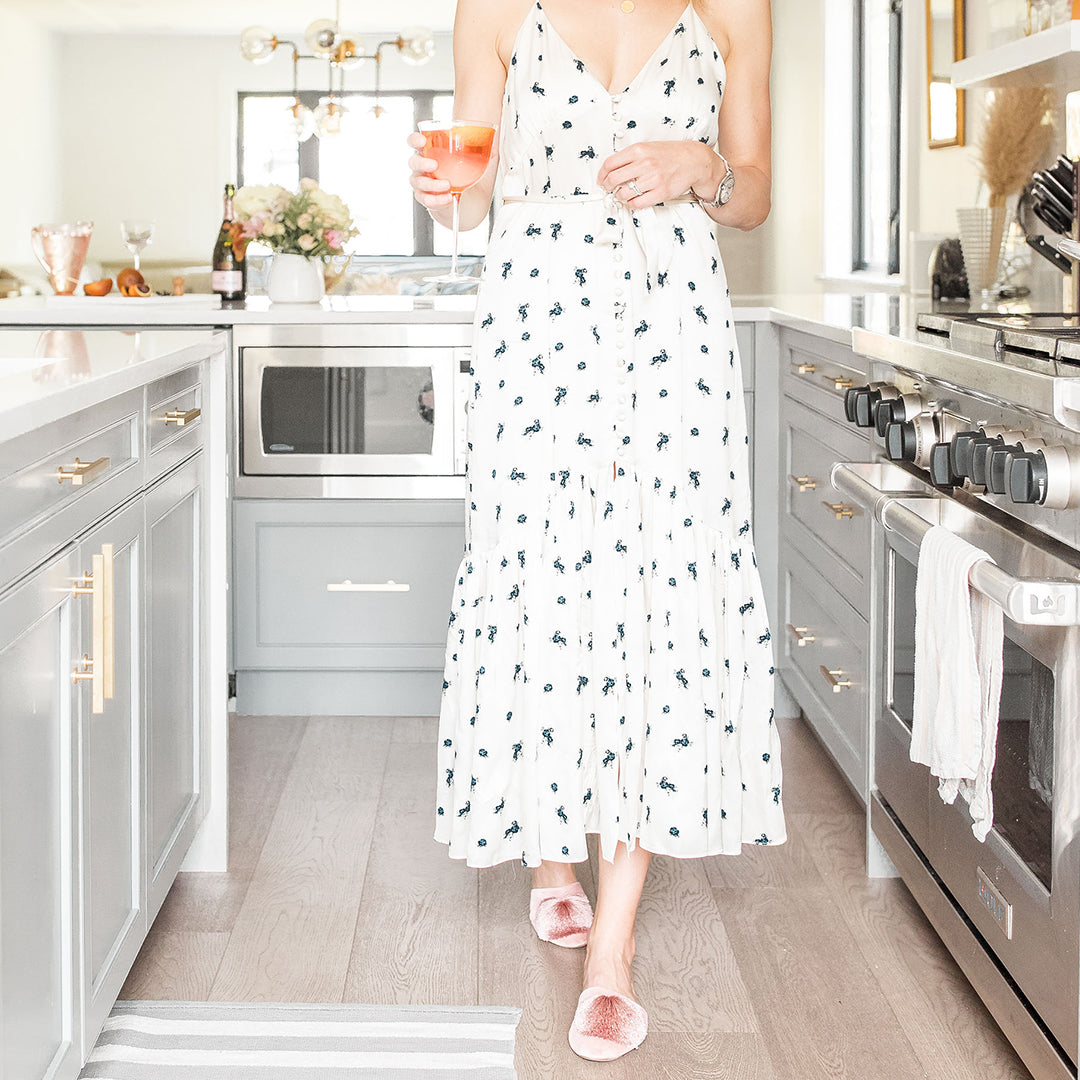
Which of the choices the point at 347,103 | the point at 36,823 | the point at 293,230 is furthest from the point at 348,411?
the point at 347,103

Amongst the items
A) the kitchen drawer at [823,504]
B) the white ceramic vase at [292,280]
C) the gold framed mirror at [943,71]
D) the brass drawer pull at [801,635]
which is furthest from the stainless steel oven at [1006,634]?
the gold framed mirror at [943,71]

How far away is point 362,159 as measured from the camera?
6.84 m

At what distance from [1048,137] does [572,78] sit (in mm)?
1564

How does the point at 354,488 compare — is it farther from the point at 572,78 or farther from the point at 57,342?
the point at 572,78

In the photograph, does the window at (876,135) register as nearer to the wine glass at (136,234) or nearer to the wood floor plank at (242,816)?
the wine glass at (136,234)

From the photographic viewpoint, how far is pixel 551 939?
6.72ft

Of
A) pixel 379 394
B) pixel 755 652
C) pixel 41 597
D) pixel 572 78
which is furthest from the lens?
pixel 379 394

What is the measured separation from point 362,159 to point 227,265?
11.2 feet

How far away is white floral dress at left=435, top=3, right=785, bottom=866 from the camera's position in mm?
1812

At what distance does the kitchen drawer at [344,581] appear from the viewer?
3.26 metres

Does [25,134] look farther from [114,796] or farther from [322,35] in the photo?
[114,796]

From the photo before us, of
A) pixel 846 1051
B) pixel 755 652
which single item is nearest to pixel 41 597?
pixel 755 652

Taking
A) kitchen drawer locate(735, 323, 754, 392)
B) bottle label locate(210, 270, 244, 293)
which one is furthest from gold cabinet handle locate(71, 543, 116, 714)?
bottle label locate(210, 270, 244, 293)

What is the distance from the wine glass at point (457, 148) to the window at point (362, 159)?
4967 mm
